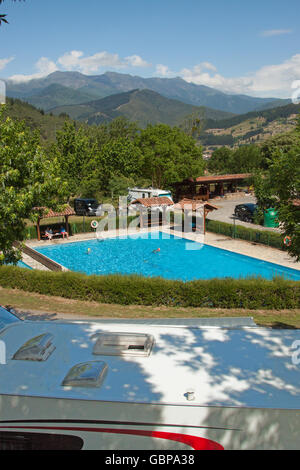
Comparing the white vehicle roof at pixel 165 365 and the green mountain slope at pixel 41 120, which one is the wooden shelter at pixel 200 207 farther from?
the green mountain slope at pixel 41 120

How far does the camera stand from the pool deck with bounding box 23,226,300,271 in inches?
908

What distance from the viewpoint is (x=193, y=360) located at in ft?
15.0

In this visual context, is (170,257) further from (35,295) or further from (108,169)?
(108,169)

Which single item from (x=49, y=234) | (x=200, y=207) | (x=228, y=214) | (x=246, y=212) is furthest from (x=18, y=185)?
(x=228, y=214)

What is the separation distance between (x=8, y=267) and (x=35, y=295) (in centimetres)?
220

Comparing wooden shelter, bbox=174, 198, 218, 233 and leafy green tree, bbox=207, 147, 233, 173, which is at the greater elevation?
leafy green tree, bbox=207, 147, 233, 173

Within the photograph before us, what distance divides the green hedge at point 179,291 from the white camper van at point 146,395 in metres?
9.75

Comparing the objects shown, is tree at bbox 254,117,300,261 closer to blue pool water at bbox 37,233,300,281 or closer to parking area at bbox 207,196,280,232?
blue pool water at bbox 37,233,300,281

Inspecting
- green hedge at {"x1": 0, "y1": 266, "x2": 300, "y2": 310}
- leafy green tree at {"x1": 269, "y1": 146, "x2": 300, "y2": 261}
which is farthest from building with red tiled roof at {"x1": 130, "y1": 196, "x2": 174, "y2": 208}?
leafy green tree at {"x1": 269, "y1": 146, "x2": 300, "y2": 261}

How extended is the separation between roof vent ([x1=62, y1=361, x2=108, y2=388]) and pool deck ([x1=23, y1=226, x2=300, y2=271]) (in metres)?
18.4

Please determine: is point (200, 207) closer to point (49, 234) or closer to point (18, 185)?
point (49, 234)

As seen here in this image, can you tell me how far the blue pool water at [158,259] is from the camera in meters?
22.7

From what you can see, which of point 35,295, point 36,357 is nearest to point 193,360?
point 36,357

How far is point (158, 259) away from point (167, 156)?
22.8 metres
